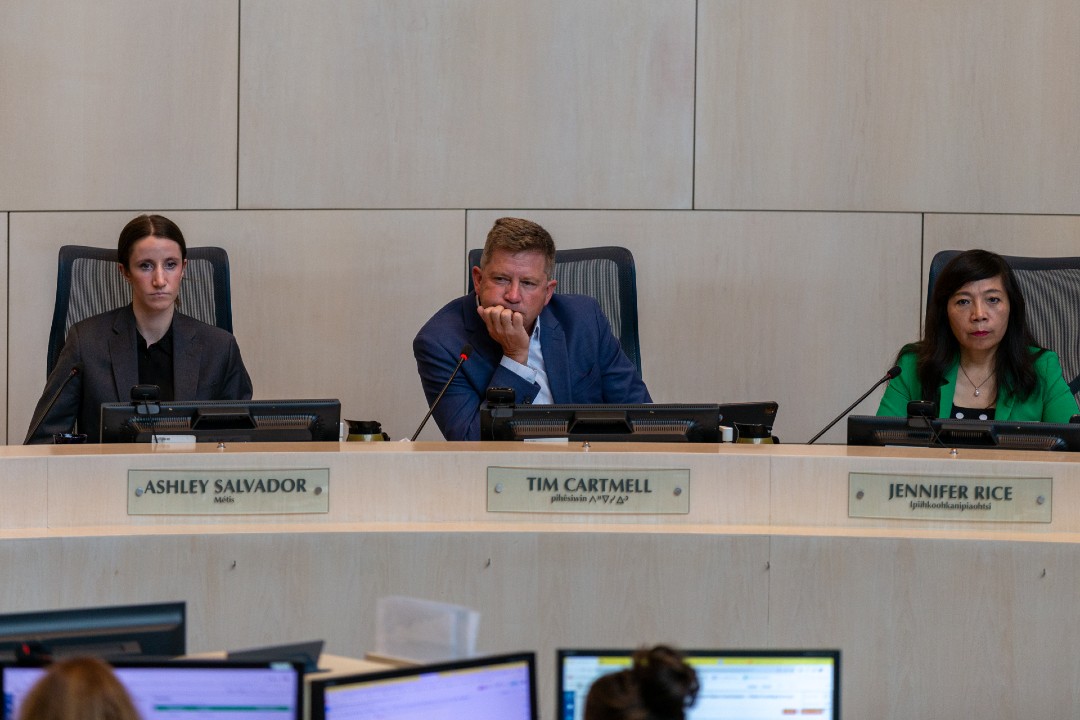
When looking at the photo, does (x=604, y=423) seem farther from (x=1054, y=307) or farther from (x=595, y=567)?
(x=1054, y=307)

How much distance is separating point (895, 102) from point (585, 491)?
8.33ft

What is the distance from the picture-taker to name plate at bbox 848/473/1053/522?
230 centimetres

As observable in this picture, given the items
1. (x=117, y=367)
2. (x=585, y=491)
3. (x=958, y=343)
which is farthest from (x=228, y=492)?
(x=958, y=343)

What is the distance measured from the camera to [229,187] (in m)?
4.38

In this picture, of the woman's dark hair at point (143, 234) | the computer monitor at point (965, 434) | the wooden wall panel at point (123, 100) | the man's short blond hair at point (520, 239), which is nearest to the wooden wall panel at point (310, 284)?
the wooden wall panel at point (123, 100)

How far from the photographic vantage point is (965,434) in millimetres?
2566

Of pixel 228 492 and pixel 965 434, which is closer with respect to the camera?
pixel 228 492

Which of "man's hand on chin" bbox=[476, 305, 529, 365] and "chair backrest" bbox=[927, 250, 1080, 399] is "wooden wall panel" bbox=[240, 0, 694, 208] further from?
"man's hand on chin" bbox=[476, 305, 529, 365]

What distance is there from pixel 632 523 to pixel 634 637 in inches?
8.5

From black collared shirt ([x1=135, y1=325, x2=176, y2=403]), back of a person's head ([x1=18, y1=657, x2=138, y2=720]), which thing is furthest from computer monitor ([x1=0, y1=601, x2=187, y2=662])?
black collared shirt ([x1=135, y1=325, x2=176, y2=403])

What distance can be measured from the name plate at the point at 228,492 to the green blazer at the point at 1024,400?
5.34ft

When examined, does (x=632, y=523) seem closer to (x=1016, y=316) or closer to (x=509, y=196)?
(x=1016, y=316)

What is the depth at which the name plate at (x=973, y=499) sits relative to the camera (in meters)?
A: 2.30

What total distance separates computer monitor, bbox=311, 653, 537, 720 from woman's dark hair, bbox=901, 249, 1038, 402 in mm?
2186
